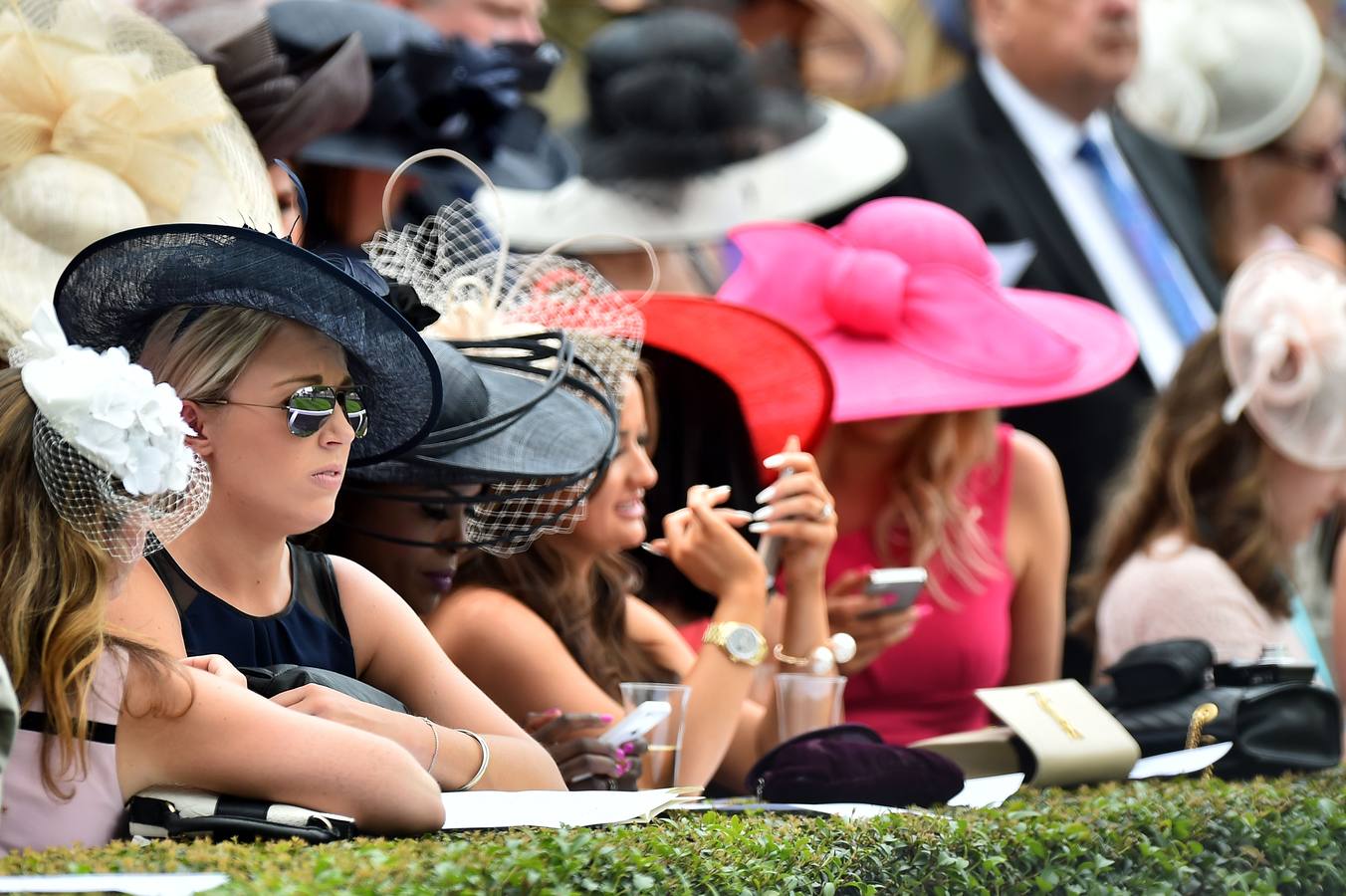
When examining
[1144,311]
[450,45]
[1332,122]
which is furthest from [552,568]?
[1332,122]

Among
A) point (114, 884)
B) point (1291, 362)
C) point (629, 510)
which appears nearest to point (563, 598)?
point (629, 510)

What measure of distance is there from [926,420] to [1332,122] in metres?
3.75

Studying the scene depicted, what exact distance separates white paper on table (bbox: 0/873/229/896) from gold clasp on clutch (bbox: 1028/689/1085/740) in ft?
6.79

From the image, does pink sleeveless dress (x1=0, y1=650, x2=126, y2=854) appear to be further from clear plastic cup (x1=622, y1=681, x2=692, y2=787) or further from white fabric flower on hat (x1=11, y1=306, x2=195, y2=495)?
clear plastic cup (x1=622, y1=681, x2=692, y2=787)

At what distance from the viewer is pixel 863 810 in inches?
128

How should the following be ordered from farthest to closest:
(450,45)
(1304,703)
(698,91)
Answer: (698,91)
(450,45)
(1304,703)

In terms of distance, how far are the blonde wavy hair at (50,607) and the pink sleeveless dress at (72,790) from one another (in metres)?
0.02

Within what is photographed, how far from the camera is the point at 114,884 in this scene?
86.9 inches

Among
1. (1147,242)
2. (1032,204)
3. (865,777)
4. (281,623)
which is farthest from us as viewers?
(1147,242)

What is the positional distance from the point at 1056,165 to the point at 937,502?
2.19 meters

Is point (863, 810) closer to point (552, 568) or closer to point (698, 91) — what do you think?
point (552, 568)

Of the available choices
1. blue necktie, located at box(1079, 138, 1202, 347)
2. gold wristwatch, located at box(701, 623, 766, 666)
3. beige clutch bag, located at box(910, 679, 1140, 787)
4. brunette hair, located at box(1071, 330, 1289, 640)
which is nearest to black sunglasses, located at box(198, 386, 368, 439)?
gold wristwatch, located at box(701, 623, 766, 666)

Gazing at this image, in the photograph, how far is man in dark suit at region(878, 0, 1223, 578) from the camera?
256 inches

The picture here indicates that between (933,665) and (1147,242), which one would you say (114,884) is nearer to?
(933,665)
